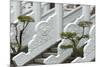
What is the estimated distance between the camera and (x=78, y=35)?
5.03 ft

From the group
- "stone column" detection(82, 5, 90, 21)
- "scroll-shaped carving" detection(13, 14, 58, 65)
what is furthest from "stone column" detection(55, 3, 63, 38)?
"stone column" detection(82, 5, 90, 21)

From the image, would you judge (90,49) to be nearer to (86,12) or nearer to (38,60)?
(86,12)

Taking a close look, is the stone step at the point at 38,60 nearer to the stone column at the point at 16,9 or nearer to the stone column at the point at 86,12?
the stone column at the point at 16,9

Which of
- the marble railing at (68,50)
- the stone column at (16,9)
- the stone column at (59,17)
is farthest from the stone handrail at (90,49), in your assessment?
the stone column at (16,9)

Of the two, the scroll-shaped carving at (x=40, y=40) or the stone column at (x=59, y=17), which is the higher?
the stone column at (x=59, y=17)

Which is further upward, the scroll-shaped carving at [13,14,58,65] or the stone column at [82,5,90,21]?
the stone column at [82,5,90,21]

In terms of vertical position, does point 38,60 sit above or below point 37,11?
below

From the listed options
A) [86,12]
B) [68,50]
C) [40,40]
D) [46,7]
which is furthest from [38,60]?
[86,12]

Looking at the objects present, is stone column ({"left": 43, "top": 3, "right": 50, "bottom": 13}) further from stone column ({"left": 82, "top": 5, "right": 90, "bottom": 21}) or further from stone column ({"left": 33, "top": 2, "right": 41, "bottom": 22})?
stone column ({"left": 82, "top": 5, "right": 90, "bottom": 21})

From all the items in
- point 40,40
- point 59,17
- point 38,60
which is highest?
point 59,17

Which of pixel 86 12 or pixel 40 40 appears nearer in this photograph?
pixel 40 40

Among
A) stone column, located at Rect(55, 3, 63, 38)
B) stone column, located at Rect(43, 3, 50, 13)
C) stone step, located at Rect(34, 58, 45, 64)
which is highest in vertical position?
stone column, located at Rect(43, 3, 50, 13)
